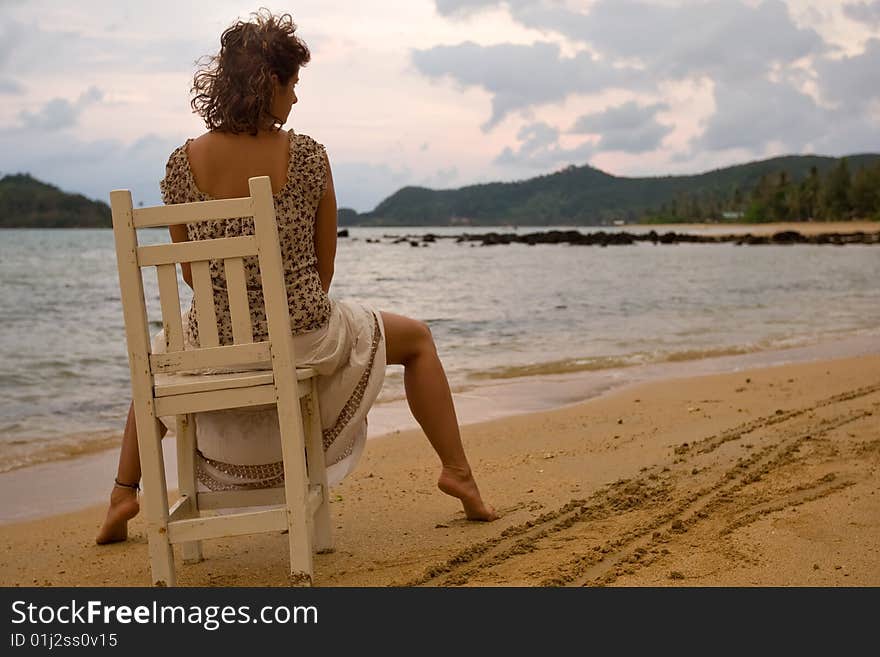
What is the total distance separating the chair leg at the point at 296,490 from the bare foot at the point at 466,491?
0.90 m

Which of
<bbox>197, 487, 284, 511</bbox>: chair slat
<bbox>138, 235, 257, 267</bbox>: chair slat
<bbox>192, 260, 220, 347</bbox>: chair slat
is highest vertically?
<bbox>138, 235, 257, 267</bbox>: chair slat

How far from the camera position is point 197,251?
285cm

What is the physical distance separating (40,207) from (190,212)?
111m

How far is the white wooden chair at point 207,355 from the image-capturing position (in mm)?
2846

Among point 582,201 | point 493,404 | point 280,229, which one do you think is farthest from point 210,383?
point 582,201

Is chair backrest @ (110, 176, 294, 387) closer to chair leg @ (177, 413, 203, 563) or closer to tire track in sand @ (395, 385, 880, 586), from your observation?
chair leg @ (177, 413, 203, 563)

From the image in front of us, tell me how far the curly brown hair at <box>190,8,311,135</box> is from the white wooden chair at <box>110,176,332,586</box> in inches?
19.7

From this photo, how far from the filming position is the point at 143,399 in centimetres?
287

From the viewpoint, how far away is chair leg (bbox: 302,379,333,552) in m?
3.45

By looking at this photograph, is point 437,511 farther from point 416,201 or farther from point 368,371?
point 416,201

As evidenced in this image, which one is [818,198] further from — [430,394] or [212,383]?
[212,383]

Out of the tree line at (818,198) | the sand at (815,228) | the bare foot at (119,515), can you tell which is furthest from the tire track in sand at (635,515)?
the tree line at (818,198)

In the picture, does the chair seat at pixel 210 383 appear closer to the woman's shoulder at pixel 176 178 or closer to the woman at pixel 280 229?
the woman at pixel 280 229

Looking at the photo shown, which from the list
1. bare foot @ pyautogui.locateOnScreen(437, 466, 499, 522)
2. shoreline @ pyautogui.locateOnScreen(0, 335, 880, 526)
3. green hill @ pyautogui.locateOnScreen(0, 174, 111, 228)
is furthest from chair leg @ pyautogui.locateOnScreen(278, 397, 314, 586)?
green hill @ pyautogui.locateOnScreen(0, 174, 111, 228)
